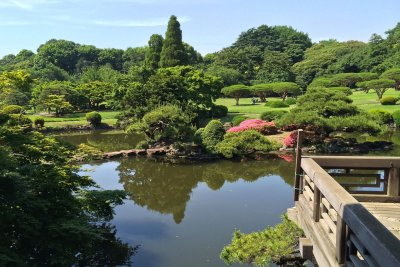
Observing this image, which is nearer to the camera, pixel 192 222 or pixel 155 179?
pixel 192 222

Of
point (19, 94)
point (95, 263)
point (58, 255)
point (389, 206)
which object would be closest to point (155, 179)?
point (95, 263)

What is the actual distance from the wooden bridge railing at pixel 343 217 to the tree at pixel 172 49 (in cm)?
3136

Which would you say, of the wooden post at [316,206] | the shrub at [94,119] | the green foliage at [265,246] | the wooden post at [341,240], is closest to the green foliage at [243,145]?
the green foliage at [265,246]

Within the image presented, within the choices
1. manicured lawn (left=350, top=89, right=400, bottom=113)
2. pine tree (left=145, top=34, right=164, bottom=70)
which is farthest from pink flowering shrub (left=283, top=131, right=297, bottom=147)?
pine tree (left=145, top=34, right=164, bottom=70)

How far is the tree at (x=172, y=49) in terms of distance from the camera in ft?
116

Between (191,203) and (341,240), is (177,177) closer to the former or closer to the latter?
(191,203)

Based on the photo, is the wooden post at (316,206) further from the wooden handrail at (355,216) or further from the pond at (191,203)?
the pond at (191,203)

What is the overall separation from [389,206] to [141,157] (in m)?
15.5

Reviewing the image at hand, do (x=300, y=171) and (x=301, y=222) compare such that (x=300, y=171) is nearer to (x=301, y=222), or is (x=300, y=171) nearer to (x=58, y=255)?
(x=301, y=222)

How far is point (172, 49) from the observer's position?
1393 inches

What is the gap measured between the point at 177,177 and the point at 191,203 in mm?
3292

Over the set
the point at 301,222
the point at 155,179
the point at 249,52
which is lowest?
the point at 155,179

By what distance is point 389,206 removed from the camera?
4246 mm

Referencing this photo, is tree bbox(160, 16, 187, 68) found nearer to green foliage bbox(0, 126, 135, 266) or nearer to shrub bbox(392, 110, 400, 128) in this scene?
shrub bbox(392, 110, 400, 128)
